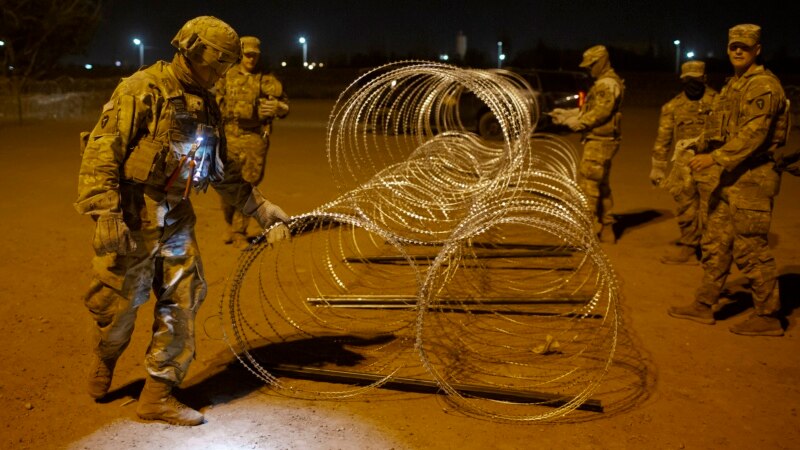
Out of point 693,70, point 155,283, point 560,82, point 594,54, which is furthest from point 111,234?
point 560,82

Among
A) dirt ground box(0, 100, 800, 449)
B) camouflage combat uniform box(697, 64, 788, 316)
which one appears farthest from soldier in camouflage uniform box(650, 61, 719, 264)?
camouflage combat uniform box(697, 64, 788, 316)

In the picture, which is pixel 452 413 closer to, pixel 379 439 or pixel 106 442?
pixel 379 439

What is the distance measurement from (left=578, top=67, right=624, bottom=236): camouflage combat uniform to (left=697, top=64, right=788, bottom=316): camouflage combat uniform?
2.51 m

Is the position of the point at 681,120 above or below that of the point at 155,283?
above

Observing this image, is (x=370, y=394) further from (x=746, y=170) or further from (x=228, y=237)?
(x=228, y=237)

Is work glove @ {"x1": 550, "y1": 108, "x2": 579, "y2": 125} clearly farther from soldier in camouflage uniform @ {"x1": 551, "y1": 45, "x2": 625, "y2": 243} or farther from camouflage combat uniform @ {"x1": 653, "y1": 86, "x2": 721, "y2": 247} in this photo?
camouflage combat uniform @ {"x1": 653, "y1": 86, "x2": 721, "y2": 247}

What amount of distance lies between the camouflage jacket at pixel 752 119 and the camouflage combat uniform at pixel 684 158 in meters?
1.34

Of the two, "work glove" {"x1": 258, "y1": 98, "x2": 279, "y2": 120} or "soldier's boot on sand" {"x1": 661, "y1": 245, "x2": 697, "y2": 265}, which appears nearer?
"soldier's boot on sand" {"x1": 661, "y1": 245, "x2": 697, "y2": 265}

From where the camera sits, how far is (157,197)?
3.96m

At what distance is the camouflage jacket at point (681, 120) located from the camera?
8102mm

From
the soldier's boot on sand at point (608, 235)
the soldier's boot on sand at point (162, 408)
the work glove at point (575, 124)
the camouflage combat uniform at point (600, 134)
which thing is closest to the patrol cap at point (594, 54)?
the camouflage combat uniform at point (600, 134)

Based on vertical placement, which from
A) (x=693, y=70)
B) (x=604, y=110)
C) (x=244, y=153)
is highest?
(x=693, y=70)

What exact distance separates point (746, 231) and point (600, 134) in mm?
3077

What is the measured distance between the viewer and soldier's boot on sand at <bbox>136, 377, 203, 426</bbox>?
4.12m
